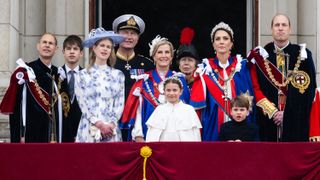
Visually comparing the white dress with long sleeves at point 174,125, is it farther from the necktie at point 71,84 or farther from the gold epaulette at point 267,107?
the necktie at point 71,84

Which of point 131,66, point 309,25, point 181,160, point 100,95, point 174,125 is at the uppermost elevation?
point 309,25

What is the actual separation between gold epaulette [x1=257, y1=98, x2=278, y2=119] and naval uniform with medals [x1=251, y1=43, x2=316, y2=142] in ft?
0.45

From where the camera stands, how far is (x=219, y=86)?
1055 centimetres

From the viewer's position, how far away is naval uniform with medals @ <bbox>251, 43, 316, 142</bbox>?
34.4 ft

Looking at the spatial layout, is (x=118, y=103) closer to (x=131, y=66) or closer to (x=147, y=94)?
(x=147, y=94)

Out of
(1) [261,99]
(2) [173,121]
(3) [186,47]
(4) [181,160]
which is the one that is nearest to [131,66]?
(3) [186,47]

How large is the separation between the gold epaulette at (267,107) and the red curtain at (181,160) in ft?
3.86

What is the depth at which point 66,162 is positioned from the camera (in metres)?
9.30

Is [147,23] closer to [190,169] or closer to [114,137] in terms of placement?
[114,137]

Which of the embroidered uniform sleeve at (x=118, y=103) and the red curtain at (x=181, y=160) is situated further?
→ the embroidered uniform sleeve at (x=118, y=103)

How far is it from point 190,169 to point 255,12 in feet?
16.6

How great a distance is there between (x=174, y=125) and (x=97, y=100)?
0.91 metres

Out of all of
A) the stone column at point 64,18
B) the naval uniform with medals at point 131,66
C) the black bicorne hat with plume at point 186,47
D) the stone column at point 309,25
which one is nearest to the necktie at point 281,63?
the black bicorne hat with plume at point 186,47

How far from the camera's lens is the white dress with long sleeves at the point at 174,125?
1012 cm
